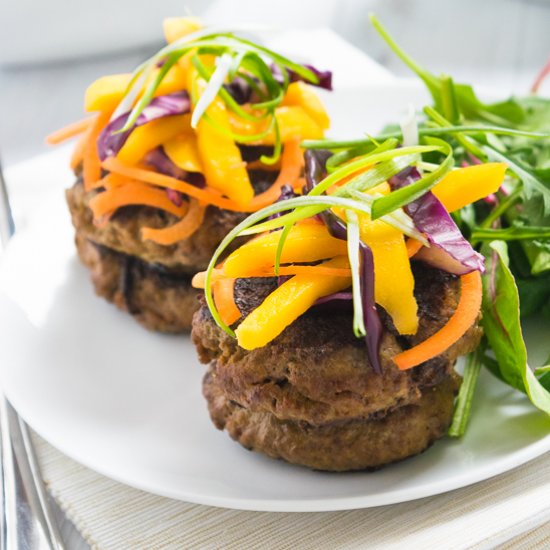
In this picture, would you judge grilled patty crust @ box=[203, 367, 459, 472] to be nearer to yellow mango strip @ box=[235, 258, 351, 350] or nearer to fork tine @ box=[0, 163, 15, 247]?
yellow mango strip @ box=[235, 258, 351, 350]

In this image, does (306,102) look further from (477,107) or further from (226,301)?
(226,301)

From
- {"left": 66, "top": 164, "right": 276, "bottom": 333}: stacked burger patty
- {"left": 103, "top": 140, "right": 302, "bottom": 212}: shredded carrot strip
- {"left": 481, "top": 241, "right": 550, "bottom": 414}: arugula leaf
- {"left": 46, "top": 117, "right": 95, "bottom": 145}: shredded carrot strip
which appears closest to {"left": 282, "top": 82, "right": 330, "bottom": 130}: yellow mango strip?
{"left": 103, "top": 140, "right": 302, "bottom": 212}: shredded carrot strip

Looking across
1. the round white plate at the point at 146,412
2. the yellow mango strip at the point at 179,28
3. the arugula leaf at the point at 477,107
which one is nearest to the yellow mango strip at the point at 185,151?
the yellow mango strip at the point at 179,28

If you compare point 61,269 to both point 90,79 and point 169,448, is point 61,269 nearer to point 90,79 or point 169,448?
point 169,448

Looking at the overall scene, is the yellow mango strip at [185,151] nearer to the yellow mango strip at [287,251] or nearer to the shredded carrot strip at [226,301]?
the shredded carrot strip at [226,301]

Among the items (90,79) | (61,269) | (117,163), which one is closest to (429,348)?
(117,163)

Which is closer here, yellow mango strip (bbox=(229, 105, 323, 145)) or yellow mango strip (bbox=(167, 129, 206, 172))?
yellow mango strip (bbox=(167, 129, 206, 172))
